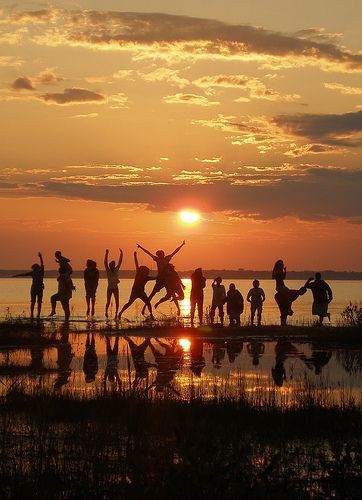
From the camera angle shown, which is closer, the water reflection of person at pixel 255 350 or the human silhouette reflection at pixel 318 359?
the human silhouette reflection at pixel 318 359

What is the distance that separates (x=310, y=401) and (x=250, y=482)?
526cm

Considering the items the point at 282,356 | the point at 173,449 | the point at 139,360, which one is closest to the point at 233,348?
the point at 282,356

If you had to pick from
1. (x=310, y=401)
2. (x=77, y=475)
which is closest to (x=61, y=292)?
(x=310, y=401)

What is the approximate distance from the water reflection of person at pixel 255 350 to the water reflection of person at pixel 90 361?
3.76m

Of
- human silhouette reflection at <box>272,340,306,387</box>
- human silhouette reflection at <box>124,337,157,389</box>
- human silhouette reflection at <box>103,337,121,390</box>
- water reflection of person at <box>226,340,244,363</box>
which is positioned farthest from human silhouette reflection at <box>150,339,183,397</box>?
human silhouette reflection at <box>272,340,306,387</box>

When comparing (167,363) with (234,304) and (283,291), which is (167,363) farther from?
(234,304)

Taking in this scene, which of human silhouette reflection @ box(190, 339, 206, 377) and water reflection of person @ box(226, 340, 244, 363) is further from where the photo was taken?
water reflection of person @ box(226, 340, 244, 363)

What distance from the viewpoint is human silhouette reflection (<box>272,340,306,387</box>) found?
59.1 ft

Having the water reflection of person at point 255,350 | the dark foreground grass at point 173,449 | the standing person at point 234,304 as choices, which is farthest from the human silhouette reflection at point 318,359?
the standing person at point 234,304

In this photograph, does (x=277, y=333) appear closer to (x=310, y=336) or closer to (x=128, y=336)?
(x=310, y=336)

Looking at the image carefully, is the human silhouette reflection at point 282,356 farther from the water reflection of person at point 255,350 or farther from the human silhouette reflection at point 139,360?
the human silhouette reflection at point 139,360

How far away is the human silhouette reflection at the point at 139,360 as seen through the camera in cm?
1780

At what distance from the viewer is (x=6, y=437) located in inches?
425

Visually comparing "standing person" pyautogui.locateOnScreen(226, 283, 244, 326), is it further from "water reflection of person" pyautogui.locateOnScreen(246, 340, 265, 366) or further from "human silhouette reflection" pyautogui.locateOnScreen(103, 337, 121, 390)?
"human silhouette reflection" pyautogui.locateOnScreen(103, 337, 121, 390)
